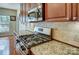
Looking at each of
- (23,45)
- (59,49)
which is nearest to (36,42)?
(23,45)

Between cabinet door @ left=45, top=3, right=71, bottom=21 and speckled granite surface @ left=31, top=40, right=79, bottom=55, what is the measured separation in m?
0.32

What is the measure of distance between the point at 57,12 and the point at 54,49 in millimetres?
426

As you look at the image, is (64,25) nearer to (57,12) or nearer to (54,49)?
(57,12)

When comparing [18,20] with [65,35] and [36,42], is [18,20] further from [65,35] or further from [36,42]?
[65,35]

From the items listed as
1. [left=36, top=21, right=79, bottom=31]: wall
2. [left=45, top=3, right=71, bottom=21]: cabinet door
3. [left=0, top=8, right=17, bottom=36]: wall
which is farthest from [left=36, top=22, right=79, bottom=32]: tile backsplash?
[left=0, top=8, right=17, bottom=36]: wall

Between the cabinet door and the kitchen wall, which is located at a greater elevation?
the cabinet door

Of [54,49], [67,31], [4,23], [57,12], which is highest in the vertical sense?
[57,12]

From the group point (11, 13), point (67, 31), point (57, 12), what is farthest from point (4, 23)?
point (67, 31)

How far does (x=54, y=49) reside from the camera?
1198 millimetres

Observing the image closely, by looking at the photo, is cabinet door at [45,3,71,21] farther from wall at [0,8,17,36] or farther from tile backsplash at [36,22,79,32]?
wall at [0,8,17,36]

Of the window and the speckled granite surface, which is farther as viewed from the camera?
the window

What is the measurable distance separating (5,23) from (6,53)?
0.37 meters

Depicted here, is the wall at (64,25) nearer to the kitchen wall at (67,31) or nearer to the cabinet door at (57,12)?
the kitchen wall at (67,31)

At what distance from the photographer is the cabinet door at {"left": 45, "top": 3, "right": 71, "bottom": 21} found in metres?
1.04
